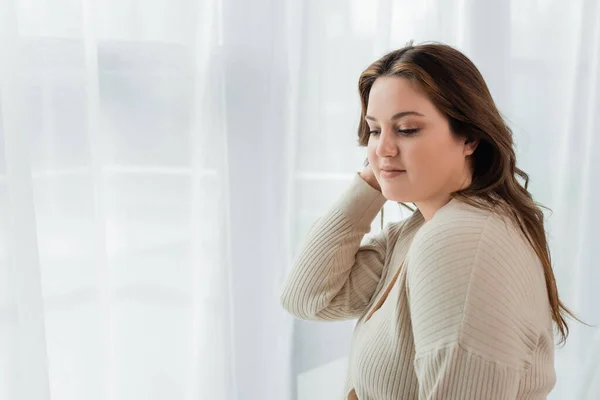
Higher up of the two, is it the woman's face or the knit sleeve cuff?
the woman's face

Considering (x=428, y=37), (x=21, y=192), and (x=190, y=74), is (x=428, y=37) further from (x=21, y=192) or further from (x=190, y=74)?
(x=21, y=192)

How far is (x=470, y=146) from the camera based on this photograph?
1.09m

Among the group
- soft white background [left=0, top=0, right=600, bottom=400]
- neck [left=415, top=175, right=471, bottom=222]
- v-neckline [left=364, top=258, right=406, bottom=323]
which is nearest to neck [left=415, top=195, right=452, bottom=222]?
neck [left=415, top=175, right=471, bottom=222]

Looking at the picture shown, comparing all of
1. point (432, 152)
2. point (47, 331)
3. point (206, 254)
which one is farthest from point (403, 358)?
point (47, 331)

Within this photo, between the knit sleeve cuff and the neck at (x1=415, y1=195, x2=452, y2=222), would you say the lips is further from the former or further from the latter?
the knit sleeve cuff

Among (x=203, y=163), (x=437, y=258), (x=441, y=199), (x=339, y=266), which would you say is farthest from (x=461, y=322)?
(x=203, y=163)

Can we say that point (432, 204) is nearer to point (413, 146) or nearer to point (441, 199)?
point (441, 199)

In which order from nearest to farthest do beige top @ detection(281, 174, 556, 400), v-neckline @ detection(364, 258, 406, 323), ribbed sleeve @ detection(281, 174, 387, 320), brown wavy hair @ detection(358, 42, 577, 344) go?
beige top @ detection(281, 174, 556, 400) < brown wavy hair @ detection(358, 42, 577, 344) < v-neckline @ detection(364, 258, 406, 323) < ribbed sleeve @ detection(281, 174, 387, 320)

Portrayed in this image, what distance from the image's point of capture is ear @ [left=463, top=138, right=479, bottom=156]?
1.09 meters

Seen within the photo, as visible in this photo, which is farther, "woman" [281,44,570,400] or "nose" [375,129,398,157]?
"nose" [375,129,398,157]

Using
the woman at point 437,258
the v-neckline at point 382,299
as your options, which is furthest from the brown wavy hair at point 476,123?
the v-neckline at point 382,299

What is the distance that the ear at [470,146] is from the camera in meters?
1.09

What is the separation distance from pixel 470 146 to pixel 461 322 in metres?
0.35

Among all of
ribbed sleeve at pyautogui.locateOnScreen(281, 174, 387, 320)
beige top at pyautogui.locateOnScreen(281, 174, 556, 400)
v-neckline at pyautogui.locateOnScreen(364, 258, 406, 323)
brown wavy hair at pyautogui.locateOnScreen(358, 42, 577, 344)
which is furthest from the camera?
ribbed sleeve at pyautogui.locateOnScreen(281, 174, 387, 320)
